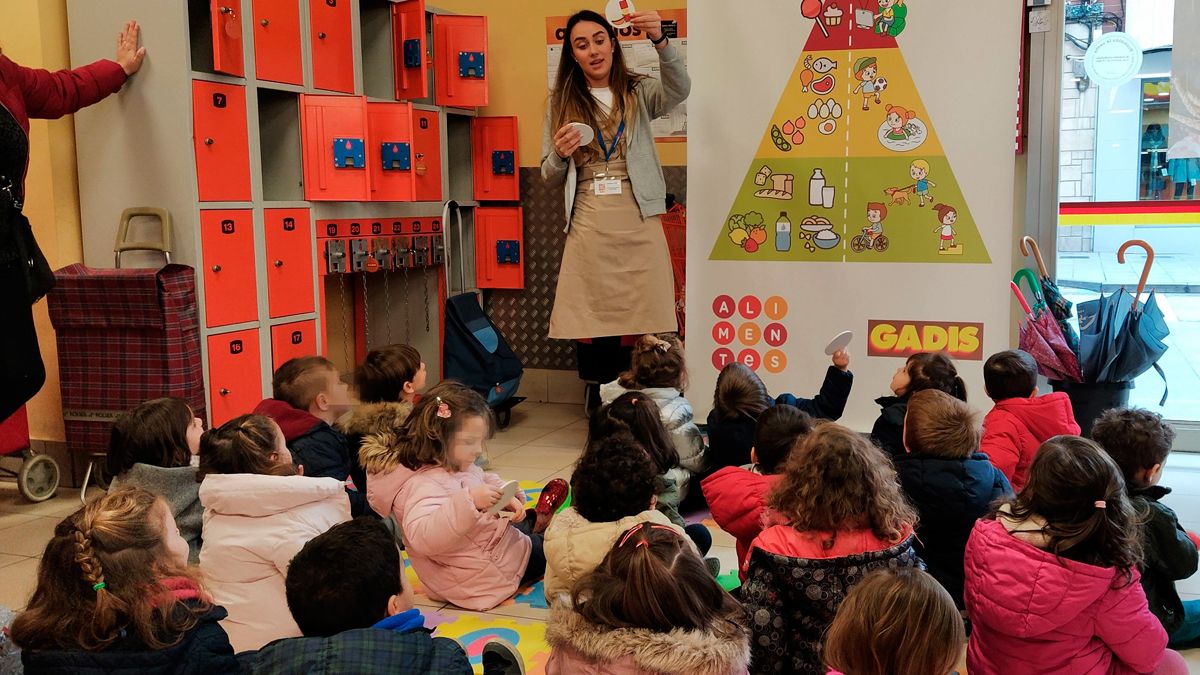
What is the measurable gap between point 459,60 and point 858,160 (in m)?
2.34

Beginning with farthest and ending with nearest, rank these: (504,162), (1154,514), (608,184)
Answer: (504,162)
(608,184)
(1154,514)

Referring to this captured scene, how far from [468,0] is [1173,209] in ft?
13.5

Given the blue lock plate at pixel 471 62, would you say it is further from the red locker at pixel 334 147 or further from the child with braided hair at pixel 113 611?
the child with braided hair at pixel 113 611

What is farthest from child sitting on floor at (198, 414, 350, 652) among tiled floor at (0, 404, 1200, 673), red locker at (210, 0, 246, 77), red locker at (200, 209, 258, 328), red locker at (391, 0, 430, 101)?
red locker at (391, 0, 430, 101)

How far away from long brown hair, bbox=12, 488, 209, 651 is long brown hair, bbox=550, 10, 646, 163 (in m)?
3.49

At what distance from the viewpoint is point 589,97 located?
4.99 m

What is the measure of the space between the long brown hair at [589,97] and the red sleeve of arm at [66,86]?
1917mm

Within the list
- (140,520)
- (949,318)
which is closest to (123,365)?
(140,520)

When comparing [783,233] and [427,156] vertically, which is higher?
[427,156]

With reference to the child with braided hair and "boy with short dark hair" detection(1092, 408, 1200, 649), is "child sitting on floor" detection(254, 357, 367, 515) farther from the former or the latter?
"boy with short dark hair" detection(1092, 408, 1200, 649)

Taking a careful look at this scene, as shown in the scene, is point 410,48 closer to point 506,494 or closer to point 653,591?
point 506,494

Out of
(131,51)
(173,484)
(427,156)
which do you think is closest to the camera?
(173,484)

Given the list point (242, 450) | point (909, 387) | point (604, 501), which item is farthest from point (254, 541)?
point (909, 387)

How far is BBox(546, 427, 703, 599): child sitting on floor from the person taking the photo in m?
2.55
